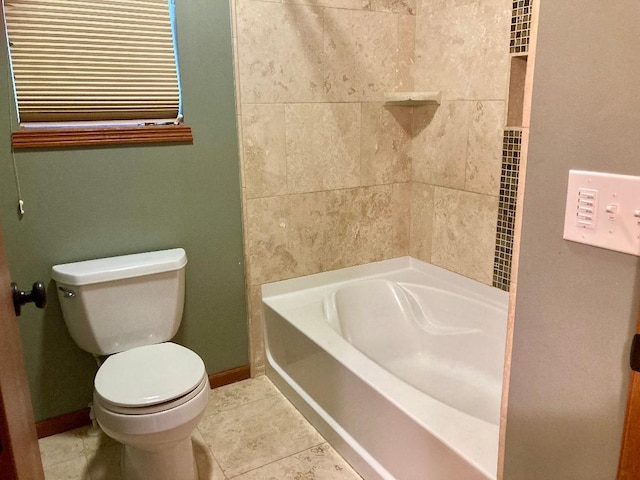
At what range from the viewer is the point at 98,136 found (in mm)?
1995

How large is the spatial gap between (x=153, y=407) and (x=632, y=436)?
1.33m

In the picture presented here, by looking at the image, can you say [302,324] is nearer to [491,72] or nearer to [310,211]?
[310,211]

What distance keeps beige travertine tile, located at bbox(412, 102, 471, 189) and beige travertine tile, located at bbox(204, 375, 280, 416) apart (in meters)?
1.34

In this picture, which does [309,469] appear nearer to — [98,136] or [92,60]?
[98,136]

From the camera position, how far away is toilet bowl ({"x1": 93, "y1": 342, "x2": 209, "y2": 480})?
1611mm

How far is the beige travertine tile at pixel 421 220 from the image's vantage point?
2.66 m

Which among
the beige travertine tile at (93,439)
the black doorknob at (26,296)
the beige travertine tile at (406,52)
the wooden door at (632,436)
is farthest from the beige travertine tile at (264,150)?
the wooden door at (632,436)

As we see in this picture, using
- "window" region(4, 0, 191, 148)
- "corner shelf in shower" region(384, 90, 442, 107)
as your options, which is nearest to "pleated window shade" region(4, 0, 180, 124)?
"window" region(4, 0, 191, 148)

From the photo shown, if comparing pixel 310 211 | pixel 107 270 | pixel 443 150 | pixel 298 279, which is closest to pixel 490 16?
pixel 443 150

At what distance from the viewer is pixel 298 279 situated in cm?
255

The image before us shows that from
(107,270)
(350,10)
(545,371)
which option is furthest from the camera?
(350,10)

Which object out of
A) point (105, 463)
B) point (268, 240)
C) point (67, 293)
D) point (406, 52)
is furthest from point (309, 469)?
point (406, 52)

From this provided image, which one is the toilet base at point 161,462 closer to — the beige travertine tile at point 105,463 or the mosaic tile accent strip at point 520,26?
the beige travertine tile at point 105,463

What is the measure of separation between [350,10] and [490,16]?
0.64 m
